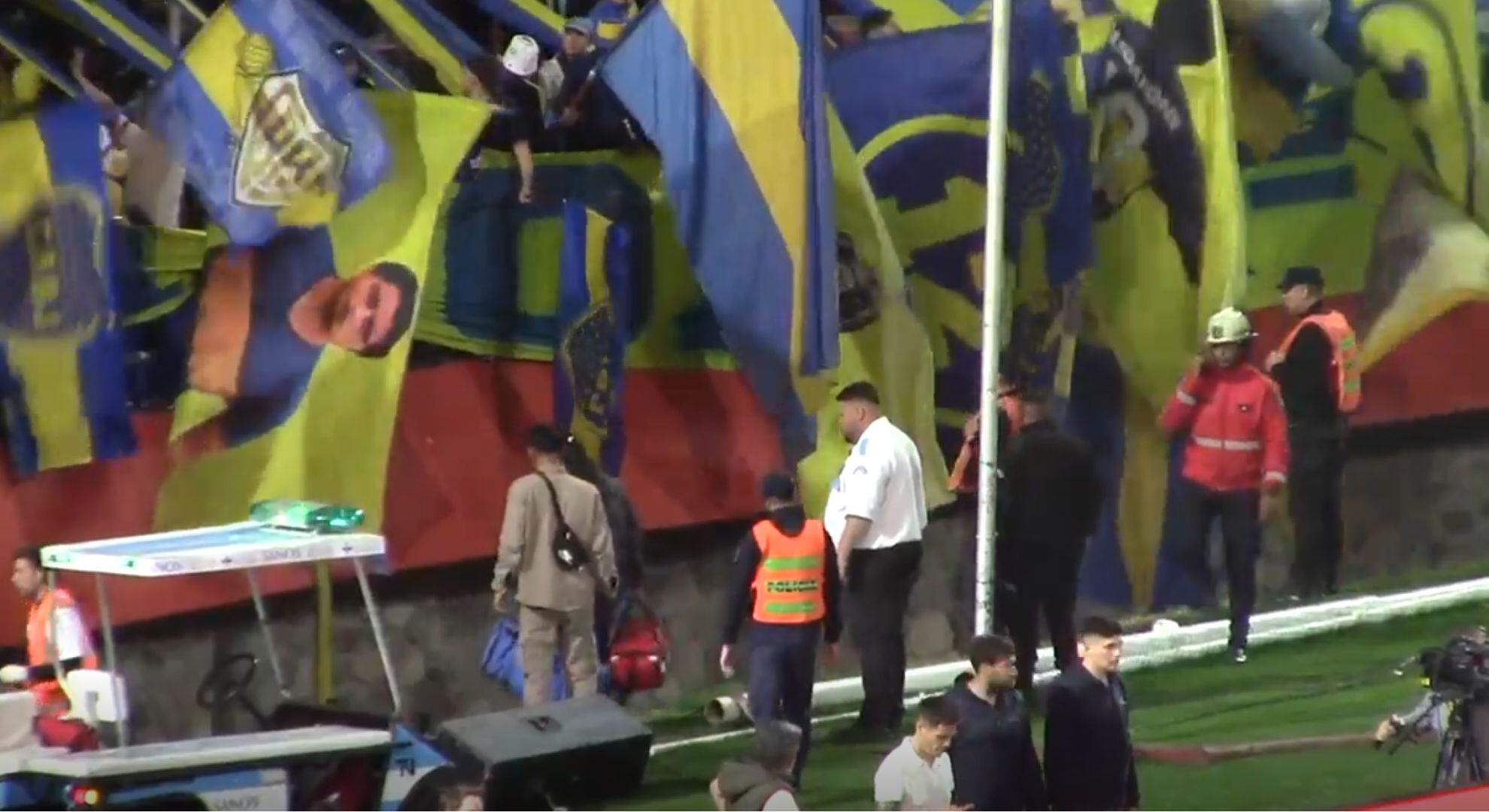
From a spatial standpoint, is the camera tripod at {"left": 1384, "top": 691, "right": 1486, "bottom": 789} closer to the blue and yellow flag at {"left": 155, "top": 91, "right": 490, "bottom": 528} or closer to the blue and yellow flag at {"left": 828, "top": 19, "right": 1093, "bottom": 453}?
the blue and yellow flag at {"left": 828, "top": 19, "right": 1093, "bottom": 453}

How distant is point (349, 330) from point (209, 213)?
0.85m

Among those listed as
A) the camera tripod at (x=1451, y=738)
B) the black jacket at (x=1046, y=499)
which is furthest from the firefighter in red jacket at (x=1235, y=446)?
the camera tripod at (x=1451, y=738)

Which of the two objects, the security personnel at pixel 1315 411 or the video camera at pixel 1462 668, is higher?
the security personnel at pixel 1315 411

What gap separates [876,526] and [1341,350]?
5.55 m

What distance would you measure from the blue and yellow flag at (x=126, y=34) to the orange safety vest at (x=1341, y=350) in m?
7.75

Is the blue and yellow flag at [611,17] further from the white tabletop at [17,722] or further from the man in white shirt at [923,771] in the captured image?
the man in white shirt at [923,771]

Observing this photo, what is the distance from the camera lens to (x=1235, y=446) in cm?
1694

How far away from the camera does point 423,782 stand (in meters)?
12.0

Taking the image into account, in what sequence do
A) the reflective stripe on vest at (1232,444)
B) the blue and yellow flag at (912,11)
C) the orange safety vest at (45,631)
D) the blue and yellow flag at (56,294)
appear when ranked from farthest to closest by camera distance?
the reflective stripe on vest at (1232,444)
the blue and yellow flag at (912,11)
the blue and yellow flag at (56,294)
the orange safety vest at (45,631)

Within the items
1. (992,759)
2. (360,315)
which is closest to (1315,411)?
(360,315)

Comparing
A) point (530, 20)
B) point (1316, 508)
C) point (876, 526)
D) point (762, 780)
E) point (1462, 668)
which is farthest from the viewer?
point (1316, 508)

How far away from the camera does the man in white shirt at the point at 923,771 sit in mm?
11172

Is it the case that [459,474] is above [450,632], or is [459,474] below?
above

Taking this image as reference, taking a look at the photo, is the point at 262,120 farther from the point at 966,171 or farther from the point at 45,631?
the point at 966,171
